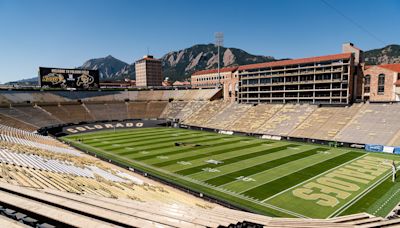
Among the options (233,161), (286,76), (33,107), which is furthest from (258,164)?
(33,107)

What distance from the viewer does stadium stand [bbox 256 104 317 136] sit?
204 feet

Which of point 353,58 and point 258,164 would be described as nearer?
point 258,164

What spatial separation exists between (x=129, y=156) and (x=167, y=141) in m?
13.7

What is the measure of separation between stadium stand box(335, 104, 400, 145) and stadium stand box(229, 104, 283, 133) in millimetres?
19916

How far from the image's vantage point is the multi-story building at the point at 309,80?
64.8 m

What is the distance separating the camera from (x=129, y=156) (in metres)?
44.7

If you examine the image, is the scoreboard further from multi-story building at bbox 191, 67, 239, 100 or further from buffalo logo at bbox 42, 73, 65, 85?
multi-story building at bbox 191, 67, 239, 100

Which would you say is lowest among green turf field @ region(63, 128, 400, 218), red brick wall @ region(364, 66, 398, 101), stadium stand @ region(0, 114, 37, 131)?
green turf field @ region(63, 128, 400, 218)

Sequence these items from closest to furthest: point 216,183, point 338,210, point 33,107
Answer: point 338,210, point 216,183, point 33,107

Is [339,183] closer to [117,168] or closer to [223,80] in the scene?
[117,168]

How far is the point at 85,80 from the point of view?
309 feet

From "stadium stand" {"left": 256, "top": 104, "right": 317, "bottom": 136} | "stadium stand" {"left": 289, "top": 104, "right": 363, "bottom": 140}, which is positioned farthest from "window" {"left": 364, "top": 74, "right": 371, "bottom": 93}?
"stadium stand" {"left": 256, "top": 104, "right": 317, "bottom": 136}

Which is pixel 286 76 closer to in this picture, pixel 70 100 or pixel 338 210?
pixel 338 210

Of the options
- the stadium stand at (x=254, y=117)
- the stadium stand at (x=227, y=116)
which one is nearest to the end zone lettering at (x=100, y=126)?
the stadium stand at (x=227, y=116)
